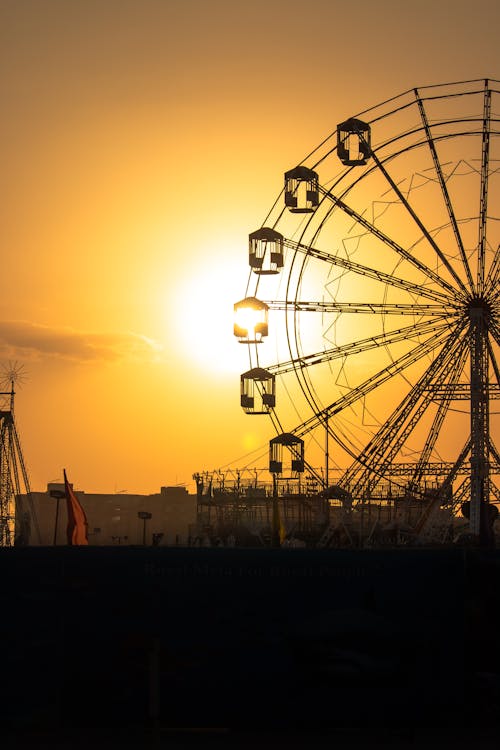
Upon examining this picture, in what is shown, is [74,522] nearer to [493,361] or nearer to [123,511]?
[493,361]

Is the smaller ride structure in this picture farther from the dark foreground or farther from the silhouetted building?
the silhouetted building

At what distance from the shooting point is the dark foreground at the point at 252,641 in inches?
761

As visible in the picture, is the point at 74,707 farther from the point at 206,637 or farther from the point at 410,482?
the point at 410,482

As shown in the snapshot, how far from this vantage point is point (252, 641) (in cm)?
1955

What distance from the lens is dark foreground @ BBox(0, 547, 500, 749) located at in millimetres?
19328

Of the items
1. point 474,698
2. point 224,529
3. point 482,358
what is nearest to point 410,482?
point 482,358

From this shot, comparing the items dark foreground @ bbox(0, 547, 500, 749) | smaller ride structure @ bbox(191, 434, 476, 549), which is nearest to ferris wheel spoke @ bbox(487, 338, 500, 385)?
smaller ride structure @ bbox(191, 434, 476, 549)

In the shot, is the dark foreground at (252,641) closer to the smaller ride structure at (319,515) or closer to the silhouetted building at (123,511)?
the smaller ride structure at (319,515)

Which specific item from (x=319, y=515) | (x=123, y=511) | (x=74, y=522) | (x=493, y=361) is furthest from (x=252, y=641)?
(x=123, y=511)

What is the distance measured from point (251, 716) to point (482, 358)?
31936 millimetres

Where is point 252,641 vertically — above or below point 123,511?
below

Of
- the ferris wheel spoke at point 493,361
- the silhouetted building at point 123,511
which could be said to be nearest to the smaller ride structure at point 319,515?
the ferris wheel spoke at point 493,361

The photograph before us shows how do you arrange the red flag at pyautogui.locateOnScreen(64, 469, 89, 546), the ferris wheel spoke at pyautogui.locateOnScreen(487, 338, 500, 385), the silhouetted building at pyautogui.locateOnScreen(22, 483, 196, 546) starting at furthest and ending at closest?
the silhouetted building at pyautogui.locateOnScreen(22, 483, 196, 546) < the ferris wheel spoke at pyautogui.locateOnScreen(487, 338, 500, 385) < the red flag at pyautogui.locateOnScreen(64, 469, 89, 546)

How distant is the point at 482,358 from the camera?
49656 mm
